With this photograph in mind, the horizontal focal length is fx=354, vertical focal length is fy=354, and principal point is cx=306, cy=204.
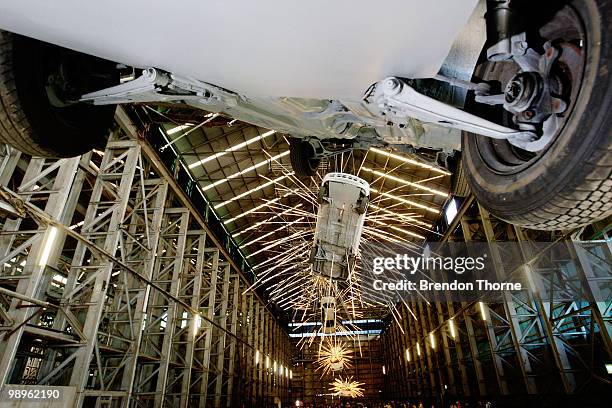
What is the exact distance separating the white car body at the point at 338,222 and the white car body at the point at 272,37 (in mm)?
1914

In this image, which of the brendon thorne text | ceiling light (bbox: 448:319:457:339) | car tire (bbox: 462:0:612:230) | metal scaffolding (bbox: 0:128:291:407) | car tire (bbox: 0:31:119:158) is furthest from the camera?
ceiling light (bbox: 448:319:457:339)

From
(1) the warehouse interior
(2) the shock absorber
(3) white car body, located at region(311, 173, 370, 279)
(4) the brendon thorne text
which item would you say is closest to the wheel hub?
(2) the shock absorber

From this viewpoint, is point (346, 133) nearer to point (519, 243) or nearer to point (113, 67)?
point (113, 67)

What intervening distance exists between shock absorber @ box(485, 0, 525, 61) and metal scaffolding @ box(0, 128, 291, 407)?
5.91 meters

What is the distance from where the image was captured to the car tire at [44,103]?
85.9 inches

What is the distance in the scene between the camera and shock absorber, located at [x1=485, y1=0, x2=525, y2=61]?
191 centimetres

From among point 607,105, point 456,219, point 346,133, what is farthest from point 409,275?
point 607,105

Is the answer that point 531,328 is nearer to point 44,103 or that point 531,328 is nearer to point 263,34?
point 263,34

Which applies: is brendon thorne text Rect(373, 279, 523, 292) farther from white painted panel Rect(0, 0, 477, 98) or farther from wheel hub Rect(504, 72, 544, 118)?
white painted panel Rect(0, 0, 477, 98)

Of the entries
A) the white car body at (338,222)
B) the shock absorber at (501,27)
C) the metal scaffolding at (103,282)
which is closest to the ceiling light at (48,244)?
the metal scaffolding at (103,282)

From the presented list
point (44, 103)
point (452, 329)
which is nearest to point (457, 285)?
point (452, 329)

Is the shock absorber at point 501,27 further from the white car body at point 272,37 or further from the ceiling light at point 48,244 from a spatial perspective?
the ceiling light at point 48,244

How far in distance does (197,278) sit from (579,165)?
484 inches

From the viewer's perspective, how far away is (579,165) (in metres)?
1.58
